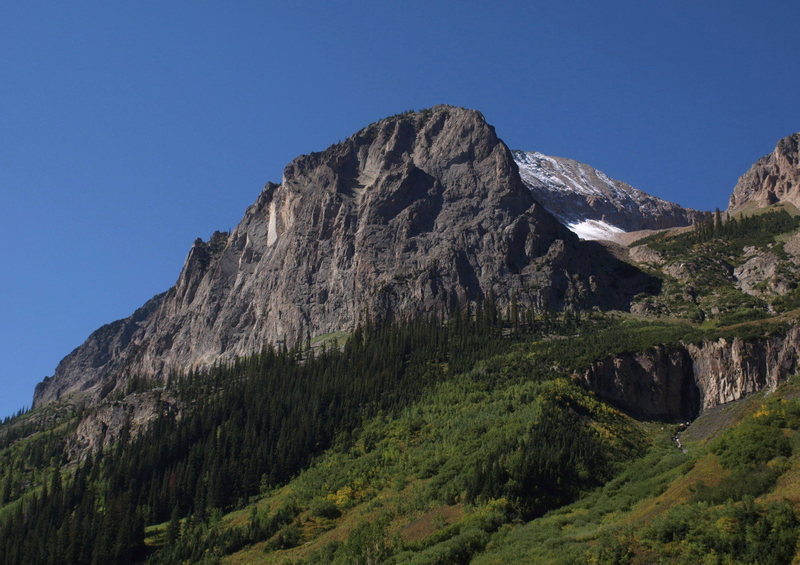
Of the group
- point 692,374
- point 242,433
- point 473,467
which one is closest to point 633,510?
point 473,467

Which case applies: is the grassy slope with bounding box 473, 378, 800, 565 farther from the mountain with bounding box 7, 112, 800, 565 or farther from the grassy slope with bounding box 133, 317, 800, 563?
the mountain with bounding box 7, 112, 800, 565

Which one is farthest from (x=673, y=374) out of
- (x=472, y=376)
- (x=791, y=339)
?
(x=472, y=376)

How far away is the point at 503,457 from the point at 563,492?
7.65 m

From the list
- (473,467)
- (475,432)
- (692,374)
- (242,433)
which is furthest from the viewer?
(242,433)

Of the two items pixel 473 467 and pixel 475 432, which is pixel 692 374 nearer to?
pixel 475 432

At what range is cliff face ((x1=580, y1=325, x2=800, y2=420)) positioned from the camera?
118m

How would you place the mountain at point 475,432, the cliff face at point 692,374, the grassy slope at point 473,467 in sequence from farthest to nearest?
the cliff face at point 692,374, the grassy slope at point 473,467, the mountain at point 475,432

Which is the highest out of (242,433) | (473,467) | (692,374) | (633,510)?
(242,433)

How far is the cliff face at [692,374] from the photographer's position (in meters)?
118

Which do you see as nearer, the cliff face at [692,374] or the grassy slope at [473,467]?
the grassy slope at [473,467]

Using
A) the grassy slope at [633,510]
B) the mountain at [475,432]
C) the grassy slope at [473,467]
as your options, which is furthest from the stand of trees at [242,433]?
the grassy slope at [633,510]

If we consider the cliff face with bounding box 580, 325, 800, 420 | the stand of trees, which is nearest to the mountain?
the cliff face with bounding box 580, 325, 800, 420

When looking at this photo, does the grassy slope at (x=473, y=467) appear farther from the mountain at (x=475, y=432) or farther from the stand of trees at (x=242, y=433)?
the stand of trees at (x=242, y=433)

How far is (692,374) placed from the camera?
127 m
